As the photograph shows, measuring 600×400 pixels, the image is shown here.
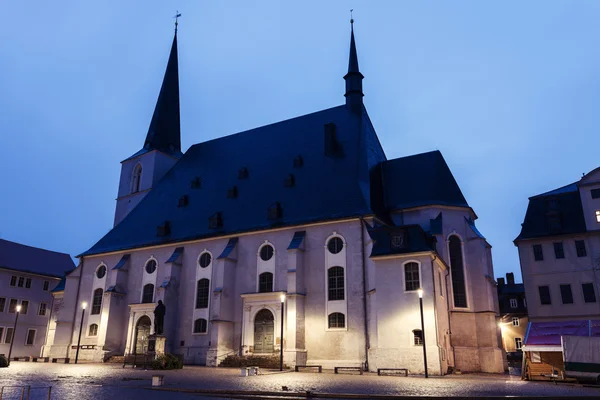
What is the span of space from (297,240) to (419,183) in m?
9.29

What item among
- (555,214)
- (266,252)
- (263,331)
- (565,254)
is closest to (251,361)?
(263,331)

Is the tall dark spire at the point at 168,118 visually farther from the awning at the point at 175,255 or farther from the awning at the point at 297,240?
the awning at the point at 297,240

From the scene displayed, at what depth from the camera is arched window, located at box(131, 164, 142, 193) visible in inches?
1809

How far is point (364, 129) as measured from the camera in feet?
114

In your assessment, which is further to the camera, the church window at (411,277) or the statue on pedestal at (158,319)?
the statue on pedestal at (158,319)

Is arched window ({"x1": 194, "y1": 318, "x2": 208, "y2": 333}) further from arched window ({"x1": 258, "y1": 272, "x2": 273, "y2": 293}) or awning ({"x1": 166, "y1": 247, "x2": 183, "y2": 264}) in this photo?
arched window ({"x1": 258, "y1": 272, "x2": 273, "y2": 293})

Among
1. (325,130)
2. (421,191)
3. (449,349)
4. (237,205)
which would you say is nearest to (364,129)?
(325,130)

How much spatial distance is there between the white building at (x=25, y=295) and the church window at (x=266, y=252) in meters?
28.8

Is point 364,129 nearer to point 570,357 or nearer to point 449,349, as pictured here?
point 449,349

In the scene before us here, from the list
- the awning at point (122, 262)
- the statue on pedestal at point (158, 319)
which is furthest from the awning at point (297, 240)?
the awning at point (122, 262)

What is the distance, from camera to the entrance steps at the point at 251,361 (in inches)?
1091

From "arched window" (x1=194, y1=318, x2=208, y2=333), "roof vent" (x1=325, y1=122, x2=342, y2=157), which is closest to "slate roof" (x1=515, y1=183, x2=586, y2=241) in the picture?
"roof vent" (x1=325, y1=122, x2=342, y2=157)

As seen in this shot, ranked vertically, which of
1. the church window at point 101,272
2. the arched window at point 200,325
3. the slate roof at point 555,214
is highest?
the slate roof at point 555,214

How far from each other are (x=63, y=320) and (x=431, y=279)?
30.1 metres
